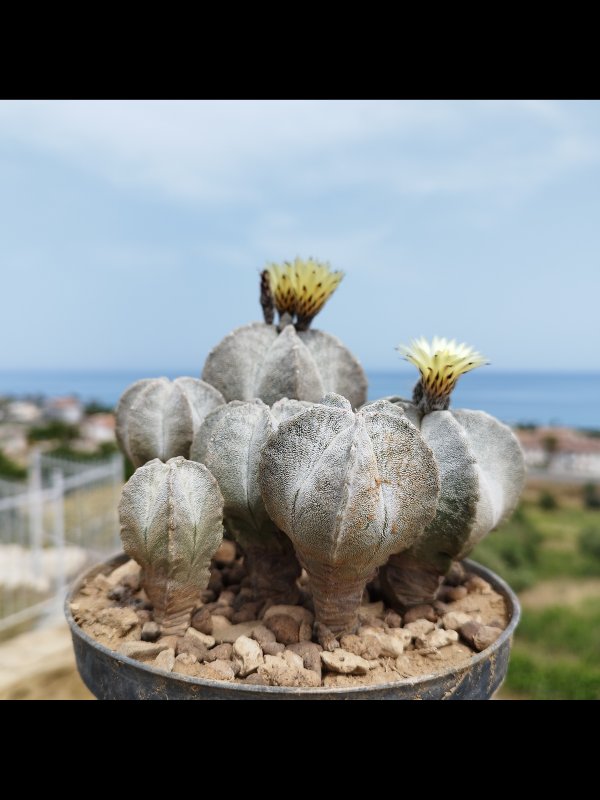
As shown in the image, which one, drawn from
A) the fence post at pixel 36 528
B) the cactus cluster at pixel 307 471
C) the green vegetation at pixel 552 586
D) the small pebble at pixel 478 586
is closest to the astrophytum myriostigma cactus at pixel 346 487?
the cactus cluster at pixel 307 471

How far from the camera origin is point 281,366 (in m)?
1.21

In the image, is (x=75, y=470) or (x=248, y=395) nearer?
(x=248, y=395)

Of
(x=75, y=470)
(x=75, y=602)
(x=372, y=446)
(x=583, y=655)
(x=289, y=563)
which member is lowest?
(x=583, y=655)

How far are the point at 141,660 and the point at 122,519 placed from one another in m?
0.21

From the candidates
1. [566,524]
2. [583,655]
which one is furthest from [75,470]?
[566,524]

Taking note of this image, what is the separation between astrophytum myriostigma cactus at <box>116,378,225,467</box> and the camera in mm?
1199

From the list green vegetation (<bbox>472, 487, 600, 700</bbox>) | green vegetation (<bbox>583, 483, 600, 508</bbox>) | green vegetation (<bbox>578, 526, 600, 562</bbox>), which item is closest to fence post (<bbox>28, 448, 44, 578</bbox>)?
green vegetation (<bbox>472, 487, 600, 700</bbox>)

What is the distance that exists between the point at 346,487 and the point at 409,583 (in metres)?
0.40

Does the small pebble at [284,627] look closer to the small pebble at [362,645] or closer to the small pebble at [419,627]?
the small pebble at [362,645]

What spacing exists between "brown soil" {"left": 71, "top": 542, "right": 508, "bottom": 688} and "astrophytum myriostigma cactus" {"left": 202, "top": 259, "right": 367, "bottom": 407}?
374 mm

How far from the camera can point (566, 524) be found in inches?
289

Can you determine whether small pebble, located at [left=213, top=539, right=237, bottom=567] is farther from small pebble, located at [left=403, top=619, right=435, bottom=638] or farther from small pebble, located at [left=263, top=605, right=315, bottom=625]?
small pebble, located at [left=403, top=619, right=435, bottom=638]

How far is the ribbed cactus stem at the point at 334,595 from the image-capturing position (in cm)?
94
